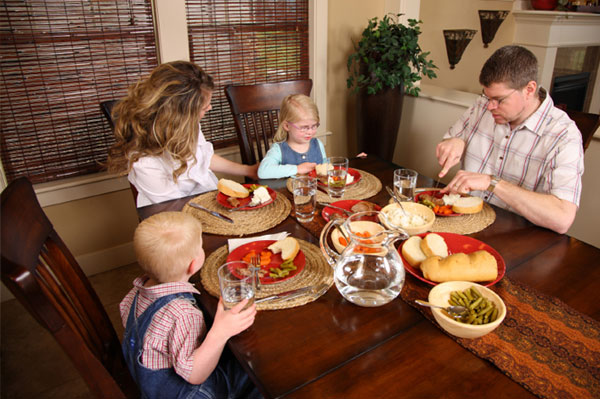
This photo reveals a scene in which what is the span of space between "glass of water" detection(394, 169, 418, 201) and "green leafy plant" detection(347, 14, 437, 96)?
1376 mm

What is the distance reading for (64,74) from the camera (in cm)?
217

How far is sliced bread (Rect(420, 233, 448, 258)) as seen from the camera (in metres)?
1.17

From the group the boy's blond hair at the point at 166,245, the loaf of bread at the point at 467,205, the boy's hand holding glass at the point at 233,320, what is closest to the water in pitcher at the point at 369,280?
the boy's hand holding glass at the point at 233,320

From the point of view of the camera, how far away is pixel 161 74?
1681mm

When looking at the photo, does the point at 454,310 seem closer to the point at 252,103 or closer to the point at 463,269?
the point at 463,269

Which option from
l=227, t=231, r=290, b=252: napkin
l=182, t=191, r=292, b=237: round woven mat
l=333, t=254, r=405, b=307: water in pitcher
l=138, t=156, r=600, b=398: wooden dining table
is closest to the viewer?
l=138, t=156, r=600, b=398: wooden dining table

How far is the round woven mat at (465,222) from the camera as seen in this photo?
4.50 ft

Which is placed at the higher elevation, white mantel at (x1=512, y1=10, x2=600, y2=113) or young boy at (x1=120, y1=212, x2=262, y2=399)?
white mantel at (x1=512, y1=10, x2=600, y2=113)

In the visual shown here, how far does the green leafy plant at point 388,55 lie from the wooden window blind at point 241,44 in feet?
1.37

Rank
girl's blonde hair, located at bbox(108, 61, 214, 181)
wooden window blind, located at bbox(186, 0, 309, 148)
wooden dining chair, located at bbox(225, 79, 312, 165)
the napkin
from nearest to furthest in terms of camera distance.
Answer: the napkin → girl's blonde hair, located at bbox(108, 61, 214, 181) → wooden dining chair, located at bbox(225, 79, 312, 165) → wooden window blind, located at bbox(186, 0, 309, 148)

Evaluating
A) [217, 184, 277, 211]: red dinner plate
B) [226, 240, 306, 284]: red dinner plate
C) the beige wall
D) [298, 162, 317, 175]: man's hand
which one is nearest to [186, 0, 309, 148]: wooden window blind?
the beige wall

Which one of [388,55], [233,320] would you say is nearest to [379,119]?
[388,55]

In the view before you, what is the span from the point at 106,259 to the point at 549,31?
13.1 feet

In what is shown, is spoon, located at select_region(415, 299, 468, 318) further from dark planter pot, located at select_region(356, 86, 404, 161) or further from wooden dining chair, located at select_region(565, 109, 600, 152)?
dark planter pot, located at select_region(356, 86, 404, 161)
